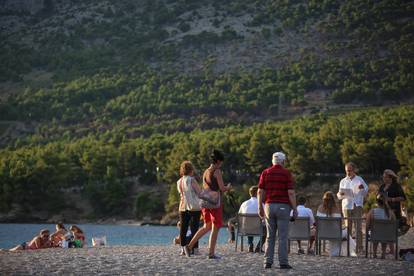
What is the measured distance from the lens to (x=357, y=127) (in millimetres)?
92062

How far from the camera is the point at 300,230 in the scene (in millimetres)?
22422

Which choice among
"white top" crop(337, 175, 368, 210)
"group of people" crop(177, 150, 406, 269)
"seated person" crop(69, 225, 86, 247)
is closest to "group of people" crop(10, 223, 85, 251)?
"seated person" crop(69, 225, 86, 247)

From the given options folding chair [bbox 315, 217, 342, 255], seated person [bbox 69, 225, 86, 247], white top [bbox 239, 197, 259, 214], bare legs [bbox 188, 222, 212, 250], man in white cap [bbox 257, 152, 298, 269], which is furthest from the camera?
seated person [bbox 69, 225, 86, 247]

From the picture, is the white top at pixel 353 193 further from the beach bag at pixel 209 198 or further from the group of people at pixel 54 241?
the group of people at pixel 54 241

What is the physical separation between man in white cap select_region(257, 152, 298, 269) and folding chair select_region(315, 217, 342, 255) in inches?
142

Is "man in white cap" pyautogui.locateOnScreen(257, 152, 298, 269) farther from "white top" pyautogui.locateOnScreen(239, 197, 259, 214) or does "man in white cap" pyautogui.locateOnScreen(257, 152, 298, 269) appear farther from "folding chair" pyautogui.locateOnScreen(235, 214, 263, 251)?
"white top" pyautogui.locateOnScreen(239, 197, 259, 214)

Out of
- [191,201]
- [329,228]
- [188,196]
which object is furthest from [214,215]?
[329,228]

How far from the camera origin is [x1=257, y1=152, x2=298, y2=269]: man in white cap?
60.1 feet

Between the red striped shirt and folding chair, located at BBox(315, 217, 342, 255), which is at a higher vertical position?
the red striped shirt

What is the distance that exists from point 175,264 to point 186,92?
127 m

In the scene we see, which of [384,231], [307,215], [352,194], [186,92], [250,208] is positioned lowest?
[384,231]

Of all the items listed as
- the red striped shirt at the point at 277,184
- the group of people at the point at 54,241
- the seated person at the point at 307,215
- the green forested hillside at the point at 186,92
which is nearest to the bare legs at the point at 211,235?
the red striped shirt at the point at 277,184

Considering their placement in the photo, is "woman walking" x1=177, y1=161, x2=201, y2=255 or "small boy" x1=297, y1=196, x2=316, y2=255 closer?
"woman walking" x1=177, y1=161, x2=201, y2=255

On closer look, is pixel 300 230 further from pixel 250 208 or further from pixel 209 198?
pixel 209 198
